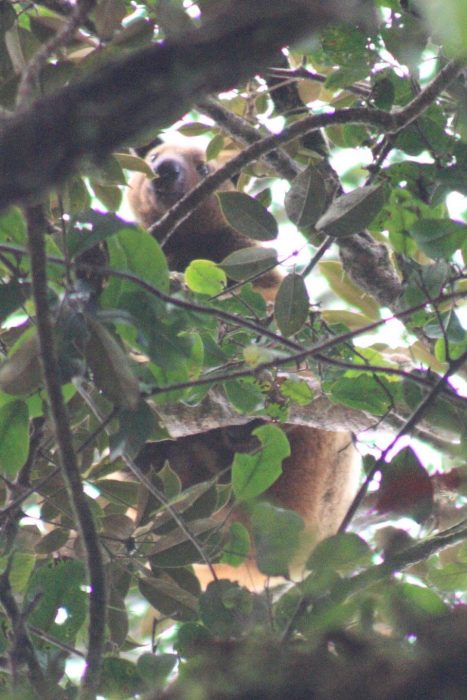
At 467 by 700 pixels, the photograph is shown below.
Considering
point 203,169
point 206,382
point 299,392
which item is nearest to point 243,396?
point 299,392

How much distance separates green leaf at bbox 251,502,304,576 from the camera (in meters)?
1.03

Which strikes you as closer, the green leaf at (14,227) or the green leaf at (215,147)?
the green leaf at (14,227)

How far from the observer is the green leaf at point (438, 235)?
54.7 inches

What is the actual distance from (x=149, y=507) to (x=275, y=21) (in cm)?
120

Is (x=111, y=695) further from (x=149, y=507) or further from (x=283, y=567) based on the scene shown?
(x=283, y=567)

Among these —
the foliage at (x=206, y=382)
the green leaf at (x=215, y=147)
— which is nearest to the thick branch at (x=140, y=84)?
the foliage at (x=206, y=382)

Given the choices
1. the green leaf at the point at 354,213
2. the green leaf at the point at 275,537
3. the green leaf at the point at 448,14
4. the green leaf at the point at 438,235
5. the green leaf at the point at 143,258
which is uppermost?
the green leaf at the point at 448,14

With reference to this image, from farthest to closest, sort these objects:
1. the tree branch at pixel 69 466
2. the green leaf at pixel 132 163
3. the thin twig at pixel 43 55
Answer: the green leaf at pixel 132 163
the tree branch at pixel 69 466
the thin twig at pixel 43 55

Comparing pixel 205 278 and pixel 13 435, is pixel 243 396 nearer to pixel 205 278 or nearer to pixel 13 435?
pixel 205 278

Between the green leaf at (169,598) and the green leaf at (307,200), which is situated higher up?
the green leaf at (307,200)

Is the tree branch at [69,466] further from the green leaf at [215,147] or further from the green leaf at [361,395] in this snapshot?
the green leaf at [215,147]

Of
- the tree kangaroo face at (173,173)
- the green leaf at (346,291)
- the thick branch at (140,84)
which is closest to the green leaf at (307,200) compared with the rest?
the thick branch at (140,84)

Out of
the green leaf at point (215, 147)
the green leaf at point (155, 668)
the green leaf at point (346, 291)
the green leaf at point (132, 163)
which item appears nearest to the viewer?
the green leaf at point (155, 668)

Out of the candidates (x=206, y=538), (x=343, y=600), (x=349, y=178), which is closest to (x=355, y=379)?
(x=206, y=538)
